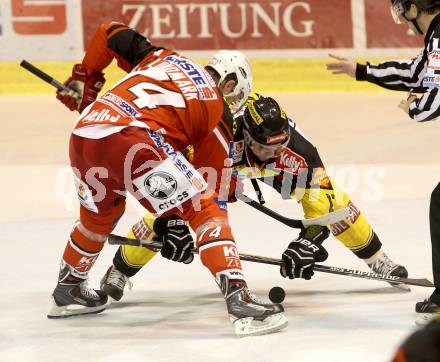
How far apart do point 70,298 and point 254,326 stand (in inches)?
34.2

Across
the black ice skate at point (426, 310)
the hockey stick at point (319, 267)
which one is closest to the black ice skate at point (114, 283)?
the hockey stick at point (319, 267)

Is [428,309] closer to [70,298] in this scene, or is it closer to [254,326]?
[254,326]

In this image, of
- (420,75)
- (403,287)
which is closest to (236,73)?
(420,75)

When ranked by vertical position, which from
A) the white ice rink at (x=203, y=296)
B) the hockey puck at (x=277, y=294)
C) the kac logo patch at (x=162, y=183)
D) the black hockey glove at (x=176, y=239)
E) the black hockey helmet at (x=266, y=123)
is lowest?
the white ice rink at (x=203, y=296)

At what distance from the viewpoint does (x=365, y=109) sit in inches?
336

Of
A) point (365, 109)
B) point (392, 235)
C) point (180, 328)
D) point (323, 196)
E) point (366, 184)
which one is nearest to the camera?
point (180, 328)

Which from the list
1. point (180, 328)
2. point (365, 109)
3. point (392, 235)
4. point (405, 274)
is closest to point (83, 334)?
point (180, 328)

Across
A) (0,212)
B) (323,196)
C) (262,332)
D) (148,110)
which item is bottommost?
(0,212)

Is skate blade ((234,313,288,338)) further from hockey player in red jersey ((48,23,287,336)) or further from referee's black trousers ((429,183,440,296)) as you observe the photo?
referee's black trousers ((429,183,440,296))

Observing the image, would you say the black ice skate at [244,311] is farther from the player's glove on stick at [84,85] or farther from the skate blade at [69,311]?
the player's glove on stick at [84,85]

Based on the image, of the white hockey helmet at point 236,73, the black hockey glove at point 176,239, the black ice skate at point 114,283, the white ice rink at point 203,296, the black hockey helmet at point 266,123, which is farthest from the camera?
the white hockey helmet at point 236,73

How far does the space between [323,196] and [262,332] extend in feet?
2.71

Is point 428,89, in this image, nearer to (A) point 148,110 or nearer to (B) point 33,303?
(A) point 148,110

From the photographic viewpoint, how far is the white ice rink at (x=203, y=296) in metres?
3.81
